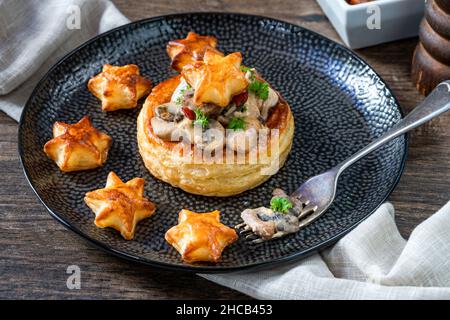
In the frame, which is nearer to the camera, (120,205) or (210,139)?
(120,205)

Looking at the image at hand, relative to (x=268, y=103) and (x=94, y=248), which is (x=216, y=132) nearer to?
(x=268, y=103)

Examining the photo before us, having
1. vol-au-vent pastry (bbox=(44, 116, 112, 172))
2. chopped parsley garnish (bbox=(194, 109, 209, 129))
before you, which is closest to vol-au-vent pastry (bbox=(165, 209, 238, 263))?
chopped parsley garnish (bbox=(194, 109, 209, 129))

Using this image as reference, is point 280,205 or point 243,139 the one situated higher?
point 243,139

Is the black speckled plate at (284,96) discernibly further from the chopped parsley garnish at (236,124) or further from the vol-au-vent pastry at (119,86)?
the chopped parsley garnish at (236,124)

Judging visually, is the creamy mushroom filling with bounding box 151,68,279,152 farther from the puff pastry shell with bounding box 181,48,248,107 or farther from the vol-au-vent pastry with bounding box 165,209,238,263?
the vol-au-vent pastry with bounding box 165,209,238,263

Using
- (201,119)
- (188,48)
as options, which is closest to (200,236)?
(201,119)

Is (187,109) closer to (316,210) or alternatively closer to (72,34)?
(316,210)

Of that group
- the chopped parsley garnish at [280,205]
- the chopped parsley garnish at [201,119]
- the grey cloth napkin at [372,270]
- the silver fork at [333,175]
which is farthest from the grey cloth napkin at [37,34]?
the grey cloth napkin at [372,270]
